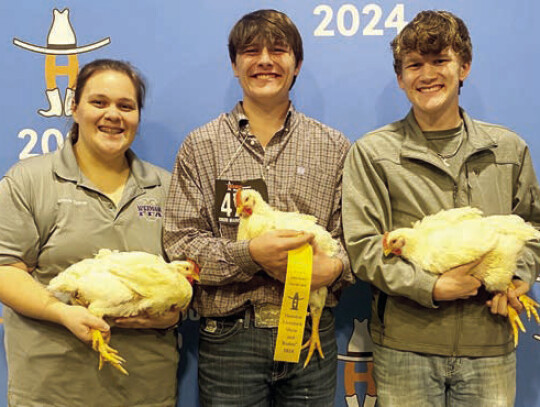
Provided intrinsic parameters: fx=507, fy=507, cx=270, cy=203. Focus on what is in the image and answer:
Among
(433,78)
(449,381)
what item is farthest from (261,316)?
(433,78)

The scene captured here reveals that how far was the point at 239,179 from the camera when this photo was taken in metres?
1.43

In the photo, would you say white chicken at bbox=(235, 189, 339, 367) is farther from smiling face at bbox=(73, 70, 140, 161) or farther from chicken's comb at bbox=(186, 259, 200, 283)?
smiling face at bbox=(73, 70, 140, 161)

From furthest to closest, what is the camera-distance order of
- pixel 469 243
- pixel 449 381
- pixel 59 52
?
pixel 59 52 < pixel 449 381 < pixel 469 243

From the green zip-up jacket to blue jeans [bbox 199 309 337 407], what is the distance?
0.20 metres

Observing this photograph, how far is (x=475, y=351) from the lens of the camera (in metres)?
1.33

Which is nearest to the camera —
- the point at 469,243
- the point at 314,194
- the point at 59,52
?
the point at 469,243

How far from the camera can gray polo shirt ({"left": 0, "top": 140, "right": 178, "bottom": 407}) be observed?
1335mm

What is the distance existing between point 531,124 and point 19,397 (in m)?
1.81

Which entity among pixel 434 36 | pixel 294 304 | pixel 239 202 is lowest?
pixel 294 304

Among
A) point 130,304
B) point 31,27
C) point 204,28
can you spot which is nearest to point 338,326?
point 130,304

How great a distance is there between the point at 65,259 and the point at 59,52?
0.83 metres

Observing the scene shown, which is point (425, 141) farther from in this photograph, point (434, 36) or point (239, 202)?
point (239, 202)

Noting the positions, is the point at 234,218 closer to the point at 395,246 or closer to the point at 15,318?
the point at 395,246

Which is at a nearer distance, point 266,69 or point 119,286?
point 119,286
